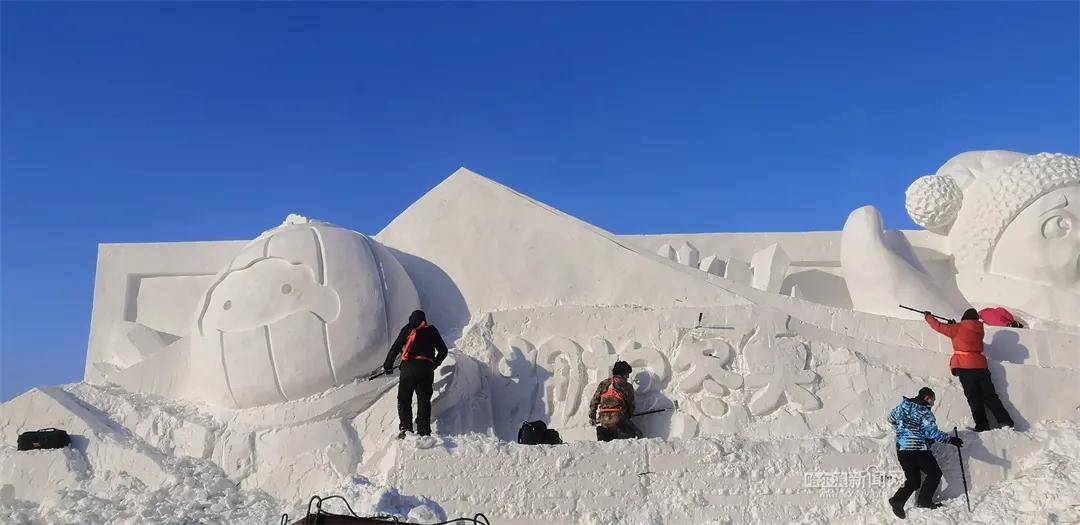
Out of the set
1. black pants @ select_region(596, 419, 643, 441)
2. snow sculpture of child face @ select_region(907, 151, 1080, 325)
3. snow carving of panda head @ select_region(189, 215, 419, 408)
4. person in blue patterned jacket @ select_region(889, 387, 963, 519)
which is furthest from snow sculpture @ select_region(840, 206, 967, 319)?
snow carving of panda head @ select_region(189, 215, 419, 408)

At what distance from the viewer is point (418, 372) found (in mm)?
6629

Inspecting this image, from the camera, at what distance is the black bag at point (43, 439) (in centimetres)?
706

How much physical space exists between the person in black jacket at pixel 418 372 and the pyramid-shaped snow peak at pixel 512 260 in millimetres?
1696

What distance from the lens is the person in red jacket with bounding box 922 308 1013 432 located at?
24.0 feet

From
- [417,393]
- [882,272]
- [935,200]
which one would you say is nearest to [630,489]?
[417,393]

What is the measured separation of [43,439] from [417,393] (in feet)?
9.70

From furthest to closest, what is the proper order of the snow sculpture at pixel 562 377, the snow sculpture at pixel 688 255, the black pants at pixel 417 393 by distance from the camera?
the snow sculpture at pixel 688 255, the snow sculpture at pixel 562 377, the black pants at pixel 417 393

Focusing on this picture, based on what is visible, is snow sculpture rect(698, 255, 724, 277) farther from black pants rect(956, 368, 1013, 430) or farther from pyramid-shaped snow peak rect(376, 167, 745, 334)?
black pants rect(956, 368, 1013, 430)

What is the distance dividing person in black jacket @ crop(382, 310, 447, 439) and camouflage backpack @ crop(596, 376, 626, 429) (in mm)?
1296

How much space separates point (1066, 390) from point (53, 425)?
26.7ft

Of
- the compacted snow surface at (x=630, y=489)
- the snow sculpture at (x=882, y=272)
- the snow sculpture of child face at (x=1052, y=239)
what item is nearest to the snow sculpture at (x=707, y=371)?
the compacted snow surface at (x=630, y=489)

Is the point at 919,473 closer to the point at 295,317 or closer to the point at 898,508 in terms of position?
the point at 898,508

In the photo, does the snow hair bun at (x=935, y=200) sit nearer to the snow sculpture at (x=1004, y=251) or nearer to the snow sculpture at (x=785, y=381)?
the snow sculpture at (x=1004, y=251)

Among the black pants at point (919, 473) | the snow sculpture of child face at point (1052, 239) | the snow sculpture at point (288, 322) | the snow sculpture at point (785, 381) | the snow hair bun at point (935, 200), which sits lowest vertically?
the black pants at point (919, 473)
